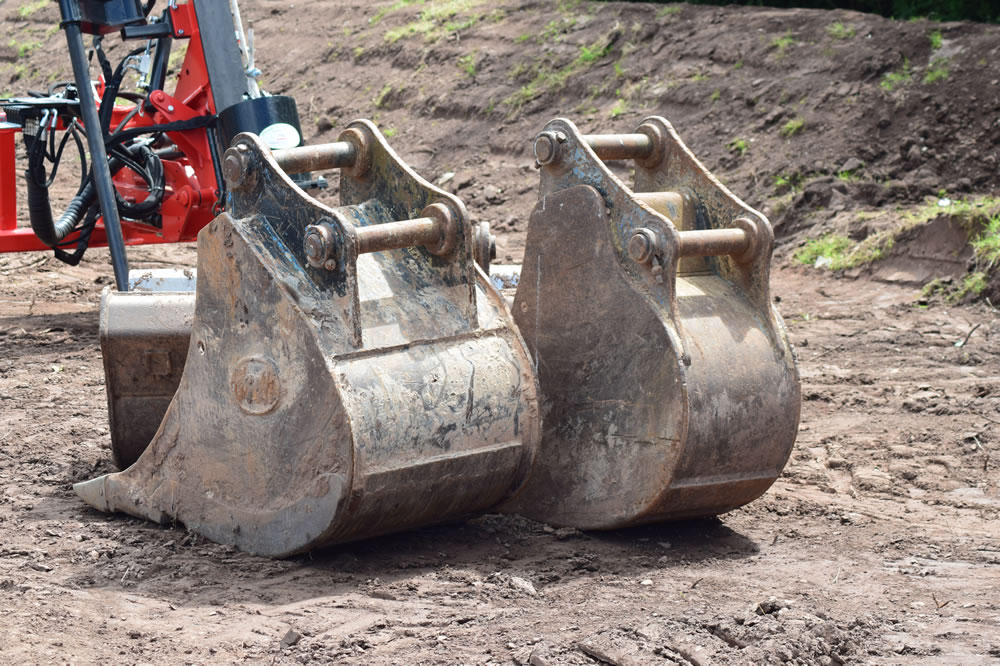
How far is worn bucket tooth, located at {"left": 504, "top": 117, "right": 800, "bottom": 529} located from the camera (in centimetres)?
381

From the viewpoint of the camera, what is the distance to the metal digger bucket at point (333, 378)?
357 centimetres

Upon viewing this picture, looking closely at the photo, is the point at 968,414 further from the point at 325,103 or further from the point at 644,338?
the point at 325,103

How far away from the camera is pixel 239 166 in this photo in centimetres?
381

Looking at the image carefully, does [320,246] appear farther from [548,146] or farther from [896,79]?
[896,79]

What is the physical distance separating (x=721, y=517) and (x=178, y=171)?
450 cm

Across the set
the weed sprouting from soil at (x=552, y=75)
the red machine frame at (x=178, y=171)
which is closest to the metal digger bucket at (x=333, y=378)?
the red machine frame at (x=178, y=171)

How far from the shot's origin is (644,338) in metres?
3.87

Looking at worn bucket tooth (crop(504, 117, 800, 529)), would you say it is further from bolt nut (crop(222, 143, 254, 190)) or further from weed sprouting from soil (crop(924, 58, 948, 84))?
weed sprouting from soil (crop(924, 58, 948, 84))

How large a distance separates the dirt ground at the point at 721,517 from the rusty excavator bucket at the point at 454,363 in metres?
0.17

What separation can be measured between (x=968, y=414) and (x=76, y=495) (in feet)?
12.1

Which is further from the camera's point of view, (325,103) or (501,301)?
(325,103)

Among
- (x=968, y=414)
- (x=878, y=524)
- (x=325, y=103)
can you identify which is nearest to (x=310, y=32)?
(x=325, y=103)

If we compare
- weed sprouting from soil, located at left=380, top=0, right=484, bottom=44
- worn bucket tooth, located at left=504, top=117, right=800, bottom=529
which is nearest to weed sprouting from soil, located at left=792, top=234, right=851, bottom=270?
worn bucket tooth, located at left=504, top=117, right=800, bottom=529

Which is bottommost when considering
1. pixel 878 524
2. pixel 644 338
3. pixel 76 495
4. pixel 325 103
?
pixel 878 524
